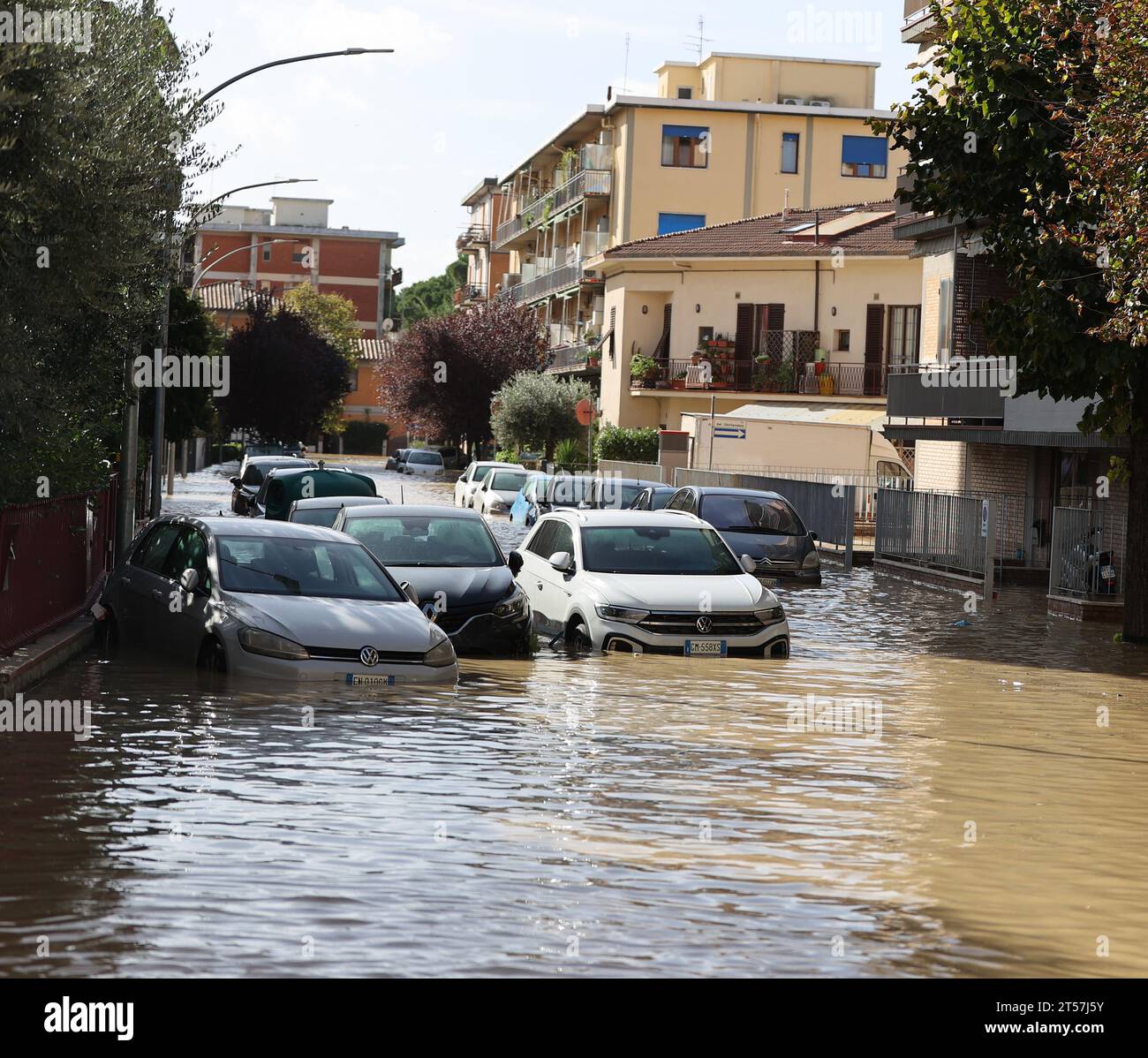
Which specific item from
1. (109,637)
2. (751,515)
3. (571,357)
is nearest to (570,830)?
(109,637)

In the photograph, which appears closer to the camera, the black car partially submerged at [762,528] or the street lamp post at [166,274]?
the street lamp post at [166,274]

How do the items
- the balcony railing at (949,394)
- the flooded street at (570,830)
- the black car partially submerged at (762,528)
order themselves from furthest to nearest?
the balcony railing at (949,394), the black car partially submerged at (762,528), the flooded street at (570,830)

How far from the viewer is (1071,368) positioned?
20312mm

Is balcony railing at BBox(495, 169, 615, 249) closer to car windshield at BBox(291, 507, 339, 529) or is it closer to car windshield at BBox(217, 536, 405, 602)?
car windshield at BBox(291, 507, 339, 529)

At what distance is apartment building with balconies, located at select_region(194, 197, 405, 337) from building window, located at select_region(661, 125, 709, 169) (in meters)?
53.6

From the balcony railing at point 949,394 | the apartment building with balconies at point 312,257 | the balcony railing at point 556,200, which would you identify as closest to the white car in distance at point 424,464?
the balcony railing at point 556,200

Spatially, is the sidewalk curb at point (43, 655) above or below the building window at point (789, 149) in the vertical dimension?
below

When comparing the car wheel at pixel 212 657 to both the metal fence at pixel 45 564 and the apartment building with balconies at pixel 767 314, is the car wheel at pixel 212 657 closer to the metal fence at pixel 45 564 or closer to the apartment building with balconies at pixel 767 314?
the metal fence at pixel 45 564

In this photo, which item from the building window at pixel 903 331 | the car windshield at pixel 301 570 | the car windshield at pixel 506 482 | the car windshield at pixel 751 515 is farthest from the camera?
the building window at pixel 903 331

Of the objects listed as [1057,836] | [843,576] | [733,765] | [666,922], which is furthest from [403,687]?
[843,576]

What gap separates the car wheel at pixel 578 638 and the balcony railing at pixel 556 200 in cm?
6022

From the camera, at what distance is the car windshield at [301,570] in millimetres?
14836

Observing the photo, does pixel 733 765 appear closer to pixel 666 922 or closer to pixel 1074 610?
pixel 666 922

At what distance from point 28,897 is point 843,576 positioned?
2679 cm
